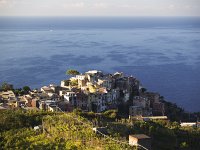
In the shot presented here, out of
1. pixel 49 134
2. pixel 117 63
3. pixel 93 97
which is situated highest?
pixel 49 134

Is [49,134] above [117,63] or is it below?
above

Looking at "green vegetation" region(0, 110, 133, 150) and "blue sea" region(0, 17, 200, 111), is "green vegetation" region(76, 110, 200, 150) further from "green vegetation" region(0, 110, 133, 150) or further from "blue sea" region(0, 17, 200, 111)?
"blue sea" region(0, 17, 200, 111)

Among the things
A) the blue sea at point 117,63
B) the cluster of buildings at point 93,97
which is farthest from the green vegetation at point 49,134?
the blue sea at point 117,63

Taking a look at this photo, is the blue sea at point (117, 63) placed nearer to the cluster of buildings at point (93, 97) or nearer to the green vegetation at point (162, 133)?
the cluster of buildings at point (93, 97)

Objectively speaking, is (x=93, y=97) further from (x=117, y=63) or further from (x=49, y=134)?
(x=117, y=63)

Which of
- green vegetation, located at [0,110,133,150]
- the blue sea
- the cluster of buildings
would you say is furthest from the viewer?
the blue sea

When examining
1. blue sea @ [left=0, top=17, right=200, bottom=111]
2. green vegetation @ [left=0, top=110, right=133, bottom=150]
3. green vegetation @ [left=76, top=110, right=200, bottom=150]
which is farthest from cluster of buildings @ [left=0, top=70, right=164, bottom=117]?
blue sea @ [left=0, top=17, right=200, bottom=111]

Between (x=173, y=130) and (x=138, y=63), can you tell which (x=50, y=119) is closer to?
(x=173, y=130)

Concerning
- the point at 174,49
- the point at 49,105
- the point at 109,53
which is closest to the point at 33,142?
the point at 49,105

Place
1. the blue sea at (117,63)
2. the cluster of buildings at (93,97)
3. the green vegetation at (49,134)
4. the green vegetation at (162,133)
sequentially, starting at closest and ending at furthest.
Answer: the green vegetation at (49,134) < the green vegetation at (162,133) < the cluster of buildings at (93,97) < the blue sea at (117,63)

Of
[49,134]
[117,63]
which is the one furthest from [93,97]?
[117,63]
